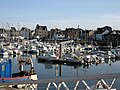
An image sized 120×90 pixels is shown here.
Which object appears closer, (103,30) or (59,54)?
(59,54)

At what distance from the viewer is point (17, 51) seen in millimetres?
84000

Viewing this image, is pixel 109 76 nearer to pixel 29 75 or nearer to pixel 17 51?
pixel 29 75

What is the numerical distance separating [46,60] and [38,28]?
12893 centimetres

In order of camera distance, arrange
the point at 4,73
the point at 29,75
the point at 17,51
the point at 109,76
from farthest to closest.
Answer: the point at 17,51
the point at 29,75
the point at 4,73
the point at 109,76

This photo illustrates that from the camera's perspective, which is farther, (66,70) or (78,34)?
(78,34)

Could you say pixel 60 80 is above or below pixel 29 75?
above

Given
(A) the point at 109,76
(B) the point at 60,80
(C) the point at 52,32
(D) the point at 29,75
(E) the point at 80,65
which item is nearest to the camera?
(A) the point at 109,76

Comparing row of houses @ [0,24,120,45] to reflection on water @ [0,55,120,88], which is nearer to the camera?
reflection on water @ [0,55,120,88]

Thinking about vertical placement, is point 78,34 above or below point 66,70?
above

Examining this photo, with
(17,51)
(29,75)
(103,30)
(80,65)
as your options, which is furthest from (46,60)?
(103,30)

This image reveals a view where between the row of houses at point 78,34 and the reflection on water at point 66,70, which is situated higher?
the row of houses at point 78,34

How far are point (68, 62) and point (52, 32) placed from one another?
404 feet

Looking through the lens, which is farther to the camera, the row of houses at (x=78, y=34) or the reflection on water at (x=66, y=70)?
the row of houses at (x=78, y=34)

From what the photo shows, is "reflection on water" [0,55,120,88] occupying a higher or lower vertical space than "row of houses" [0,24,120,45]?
lower
